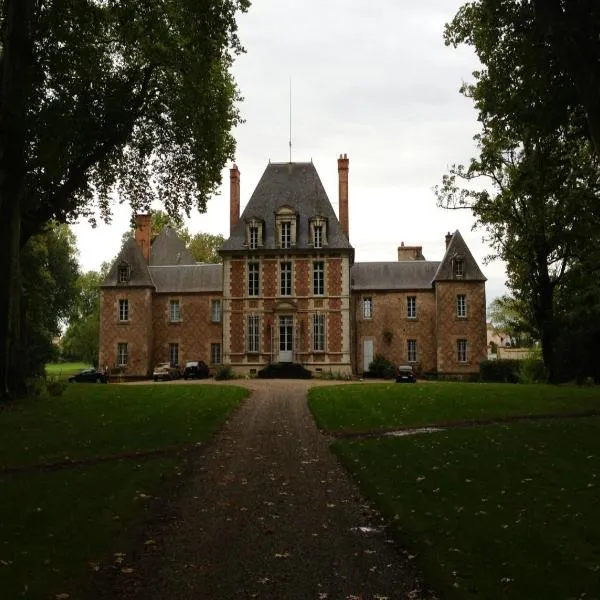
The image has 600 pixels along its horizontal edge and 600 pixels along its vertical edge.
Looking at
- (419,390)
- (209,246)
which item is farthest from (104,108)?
(209,246)

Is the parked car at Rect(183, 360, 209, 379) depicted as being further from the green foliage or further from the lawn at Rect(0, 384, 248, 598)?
the lawn at Rect(0, 384, 248, 598)

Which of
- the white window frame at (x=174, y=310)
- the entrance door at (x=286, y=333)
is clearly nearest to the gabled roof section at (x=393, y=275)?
the entrance door at (x=286, y=333)

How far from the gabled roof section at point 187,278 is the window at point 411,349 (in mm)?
13444

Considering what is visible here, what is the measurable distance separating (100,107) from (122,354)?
2759 cm

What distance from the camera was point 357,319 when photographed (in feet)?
146

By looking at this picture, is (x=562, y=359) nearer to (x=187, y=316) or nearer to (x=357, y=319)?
(x=357, y=319)

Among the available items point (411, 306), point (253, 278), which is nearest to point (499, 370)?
point (411, 306)

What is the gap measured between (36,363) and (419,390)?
67.9 feet

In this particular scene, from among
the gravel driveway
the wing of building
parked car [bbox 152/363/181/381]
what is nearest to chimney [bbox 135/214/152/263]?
the wing of building

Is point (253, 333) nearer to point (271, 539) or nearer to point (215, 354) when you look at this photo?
point (215, 354)

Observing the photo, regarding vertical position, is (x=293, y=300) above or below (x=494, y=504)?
above

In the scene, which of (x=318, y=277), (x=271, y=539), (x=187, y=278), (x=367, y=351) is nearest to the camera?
(x=271, y=539)

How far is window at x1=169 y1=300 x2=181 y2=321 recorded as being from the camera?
45.8m

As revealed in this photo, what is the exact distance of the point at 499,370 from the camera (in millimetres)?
39062
